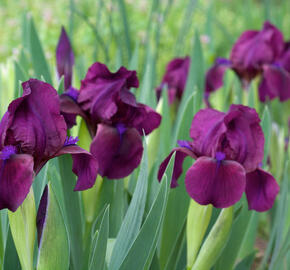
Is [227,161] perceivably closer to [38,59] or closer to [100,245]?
[100,245]

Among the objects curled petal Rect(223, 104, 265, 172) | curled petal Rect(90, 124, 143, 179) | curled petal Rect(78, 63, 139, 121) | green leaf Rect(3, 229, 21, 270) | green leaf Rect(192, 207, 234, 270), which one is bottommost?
green leaf Rect(3, 229, 21, 270)

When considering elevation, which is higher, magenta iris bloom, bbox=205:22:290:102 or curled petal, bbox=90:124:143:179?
magenta iris bloom, bbox=205:22:290:102

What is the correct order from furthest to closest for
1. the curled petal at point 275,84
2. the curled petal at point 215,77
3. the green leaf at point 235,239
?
the curled petal at point 215,77, the curled petal at point 275,84, the green leaf at point 235,239

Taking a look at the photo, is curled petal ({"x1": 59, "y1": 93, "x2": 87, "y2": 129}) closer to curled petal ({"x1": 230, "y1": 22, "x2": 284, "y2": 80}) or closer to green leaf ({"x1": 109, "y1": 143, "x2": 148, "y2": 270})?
green leaf ({"x1": 109, "y1": 143, "x2": 148, "y2": 270})

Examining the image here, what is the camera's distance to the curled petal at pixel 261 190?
2.90 ft

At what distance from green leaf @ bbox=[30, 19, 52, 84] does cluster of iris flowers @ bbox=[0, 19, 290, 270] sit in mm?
273

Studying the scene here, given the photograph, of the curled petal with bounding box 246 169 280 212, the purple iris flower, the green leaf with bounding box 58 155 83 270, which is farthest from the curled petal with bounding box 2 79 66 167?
the purple iris flower

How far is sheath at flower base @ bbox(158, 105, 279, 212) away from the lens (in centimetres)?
80

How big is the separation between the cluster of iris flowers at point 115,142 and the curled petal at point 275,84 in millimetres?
768

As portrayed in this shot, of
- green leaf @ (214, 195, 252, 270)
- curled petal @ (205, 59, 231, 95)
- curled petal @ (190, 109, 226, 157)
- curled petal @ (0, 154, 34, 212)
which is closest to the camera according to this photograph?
curled petal @ (0, 154, 34, 212)

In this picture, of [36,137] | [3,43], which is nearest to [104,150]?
[36,137]

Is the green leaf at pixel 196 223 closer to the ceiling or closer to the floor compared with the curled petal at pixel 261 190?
closer to the floor

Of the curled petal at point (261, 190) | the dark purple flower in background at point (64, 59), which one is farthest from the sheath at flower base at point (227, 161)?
the dark purple flower in background at point (64, 59)

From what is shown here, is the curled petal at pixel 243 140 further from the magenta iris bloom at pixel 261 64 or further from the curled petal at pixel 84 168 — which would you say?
the magenta iris bloom at pixel 261 64
